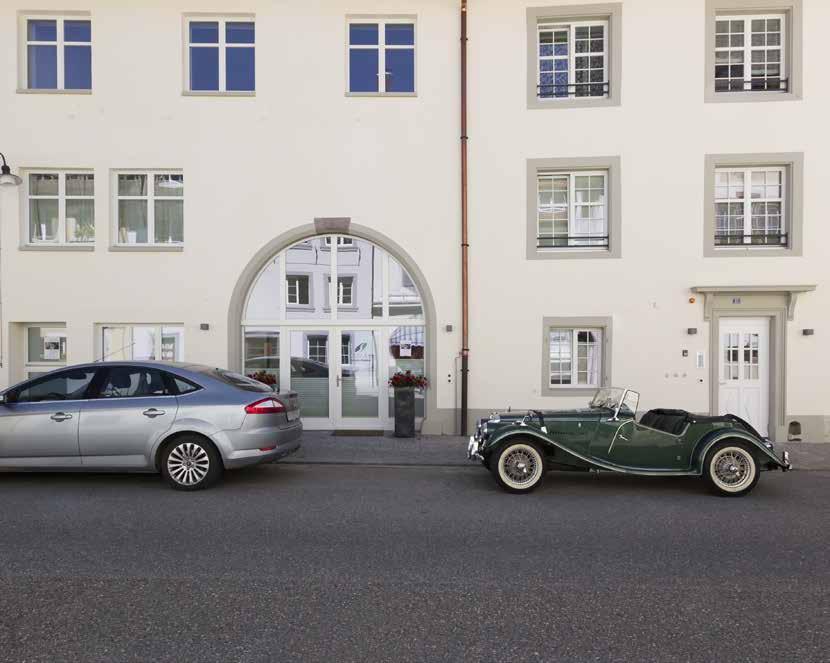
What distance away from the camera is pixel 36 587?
12.9ft

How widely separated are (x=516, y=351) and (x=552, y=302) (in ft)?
3.84

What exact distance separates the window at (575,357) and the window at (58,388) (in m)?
7.88

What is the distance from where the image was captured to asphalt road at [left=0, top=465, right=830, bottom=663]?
322 centimetres

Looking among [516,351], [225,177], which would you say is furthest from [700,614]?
[225,177]

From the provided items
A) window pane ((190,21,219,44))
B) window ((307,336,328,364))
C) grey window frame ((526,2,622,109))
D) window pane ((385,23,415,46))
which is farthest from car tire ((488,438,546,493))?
window pane ((190,21,219,44))

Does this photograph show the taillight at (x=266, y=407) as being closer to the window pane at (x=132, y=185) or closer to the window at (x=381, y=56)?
the window pane at (x=132, y=185)

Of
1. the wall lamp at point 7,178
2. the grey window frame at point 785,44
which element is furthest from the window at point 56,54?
the grey window frame at point 785,44

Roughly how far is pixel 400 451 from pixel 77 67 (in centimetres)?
994

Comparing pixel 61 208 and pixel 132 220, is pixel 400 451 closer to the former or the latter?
pixel 132 220

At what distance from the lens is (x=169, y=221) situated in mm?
11156

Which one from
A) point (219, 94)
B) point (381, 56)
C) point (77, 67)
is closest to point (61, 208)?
point (77, 67)

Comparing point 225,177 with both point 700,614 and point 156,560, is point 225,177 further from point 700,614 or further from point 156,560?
point 700,614

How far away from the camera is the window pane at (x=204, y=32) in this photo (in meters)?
11.1

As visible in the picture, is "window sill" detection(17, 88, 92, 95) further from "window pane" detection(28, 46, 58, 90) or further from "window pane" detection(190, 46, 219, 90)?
"window pane" detection(190, 46, 219, 90)
